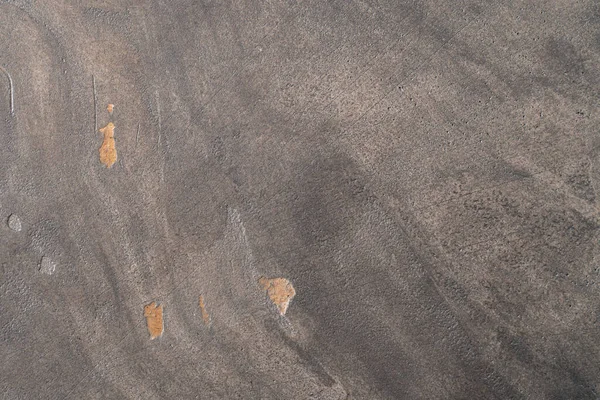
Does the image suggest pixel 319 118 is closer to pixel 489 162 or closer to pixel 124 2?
pixel 489 162

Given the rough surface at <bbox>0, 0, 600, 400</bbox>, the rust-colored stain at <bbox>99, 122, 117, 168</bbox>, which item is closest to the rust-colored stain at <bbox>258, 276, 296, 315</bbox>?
the rough surface at <bbox>0, 0, 600, 400</bbox>

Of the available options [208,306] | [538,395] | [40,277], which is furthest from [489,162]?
[40,277]

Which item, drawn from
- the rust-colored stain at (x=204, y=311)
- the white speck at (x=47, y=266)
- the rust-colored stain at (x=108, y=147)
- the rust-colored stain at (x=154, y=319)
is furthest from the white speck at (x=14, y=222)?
the rust-colored stain at (x=204, y=311)

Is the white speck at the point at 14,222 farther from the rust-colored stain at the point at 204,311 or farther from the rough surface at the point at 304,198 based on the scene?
the rust-colored stain at the point at 204,311

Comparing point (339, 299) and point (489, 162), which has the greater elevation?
point (489, 162)

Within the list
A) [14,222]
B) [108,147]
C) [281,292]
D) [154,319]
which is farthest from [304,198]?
[14,222]

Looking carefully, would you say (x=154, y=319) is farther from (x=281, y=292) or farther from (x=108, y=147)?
(x=108, y=147)
